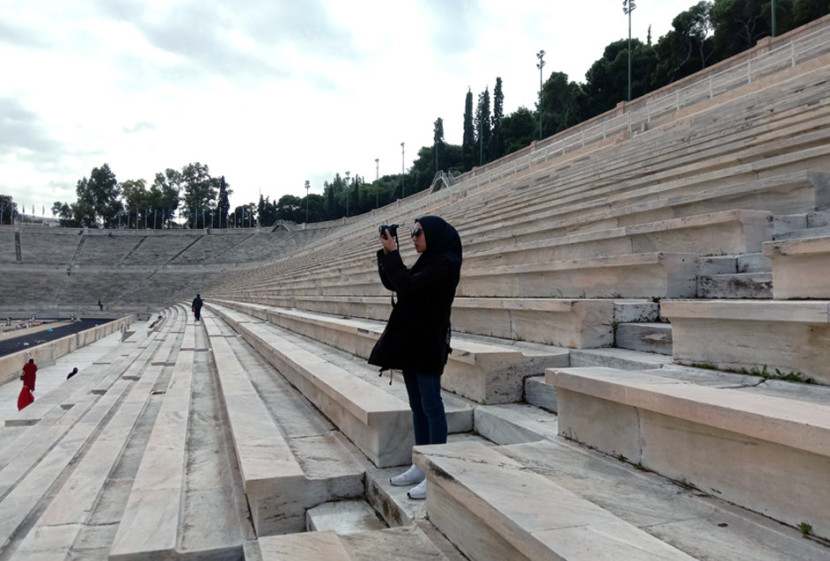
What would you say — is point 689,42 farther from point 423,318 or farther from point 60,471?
point 60,471

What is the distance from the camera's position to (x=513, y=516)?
139cm

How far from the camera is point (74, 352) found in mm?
19156

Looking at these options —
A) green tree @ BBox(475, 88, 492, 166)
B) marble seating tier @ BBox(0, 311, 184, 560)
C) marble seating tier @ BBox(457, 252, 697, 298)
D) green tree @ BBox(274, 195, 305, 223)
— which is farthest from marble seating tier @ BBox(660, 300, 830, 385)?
green tree @ BBox(274, 195, 305, 223)

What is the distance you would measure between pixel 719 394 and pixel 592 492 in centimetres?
51

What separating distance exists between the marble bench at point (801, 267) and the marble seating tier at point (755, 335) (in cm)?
14

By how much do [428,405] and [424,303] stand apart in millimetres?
448

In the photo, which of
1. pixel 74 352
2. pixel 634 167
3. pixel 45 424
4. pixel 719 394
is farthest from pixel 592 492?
pixel 74 352

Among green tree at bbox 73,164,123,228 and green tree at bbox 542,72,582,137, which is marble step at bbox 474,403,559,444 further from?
green tree at bbox 73,164,123,228

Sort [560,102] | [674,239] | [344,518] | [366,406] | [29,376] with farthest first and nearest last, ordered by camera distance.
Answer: [560,102] < [29,376] < [674,239] < [366,406] < [344,518]

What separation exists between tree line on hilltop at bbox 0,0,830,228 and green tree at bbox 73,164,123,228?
15 cm

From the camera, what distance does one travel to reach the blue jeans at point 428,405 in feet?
7.34

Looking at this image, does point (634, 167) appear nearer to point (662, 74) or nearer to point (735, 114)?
point (735, 114)

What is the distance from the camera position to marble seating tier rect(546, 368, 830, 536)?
4.25 feet

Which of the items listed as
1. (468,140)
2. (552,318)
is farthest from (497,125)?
(552,318)
